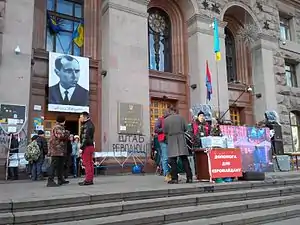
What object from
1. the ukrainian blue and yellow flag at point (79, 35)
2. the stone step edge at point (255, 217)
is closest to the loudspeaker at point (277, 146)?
the stone step edge at point (255, 217)

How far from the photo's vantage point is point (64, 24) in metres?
15.5

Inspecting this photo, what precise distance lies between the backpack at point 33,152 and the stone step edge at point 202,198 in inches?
230

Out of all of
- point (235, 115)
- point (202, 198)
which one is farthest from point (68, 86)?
point (235, 115)

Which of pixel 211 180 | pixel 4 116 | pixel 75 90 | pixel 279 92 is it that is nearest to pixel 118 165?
pixel 75 90

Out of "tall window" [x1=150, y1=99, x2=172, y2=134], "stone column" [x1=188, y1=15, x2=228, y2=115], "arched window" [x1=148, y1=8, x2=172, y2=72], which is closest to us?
"tall window" [x1=150, y1=99, x2=172, y2=134]

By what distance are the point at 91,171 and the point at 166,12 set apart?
1342 centimetres

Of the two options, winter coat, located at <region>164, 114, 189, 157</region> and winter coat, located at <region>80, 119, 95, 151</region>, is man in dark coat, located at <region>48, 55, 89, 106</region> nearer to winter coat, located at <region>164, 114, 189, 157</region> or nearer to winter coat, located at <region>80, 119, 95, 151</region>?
winter coat, located at <region>80, 119, 95, 151</region>

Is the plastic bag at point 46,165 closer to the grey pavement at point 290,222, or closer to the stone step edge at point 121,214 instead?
the stone step edge at point 121,214

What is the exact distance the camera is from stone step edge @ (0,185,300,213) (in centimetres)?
594

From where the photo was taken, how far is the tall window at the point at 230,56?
69.6 feet

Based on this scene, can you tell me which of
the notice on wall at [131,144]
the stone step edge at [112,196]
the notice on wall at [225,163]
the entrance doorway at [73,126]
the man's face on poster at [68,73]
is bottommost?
the stone step edge at [112,196]

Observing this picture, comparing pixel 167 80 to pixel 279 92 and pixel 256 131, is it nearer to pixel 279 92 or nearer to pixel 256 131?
pixel 256 131

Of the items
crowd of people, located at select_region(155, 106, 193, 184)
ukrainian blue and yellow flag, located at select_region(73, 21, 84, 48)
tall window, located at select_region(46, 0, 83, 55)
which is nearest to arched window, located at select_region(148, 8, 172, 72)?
ukrainian blue and yellow flag, located at select_region(73, 21, 84, 48)

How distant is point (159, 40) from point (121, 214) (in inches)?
567
